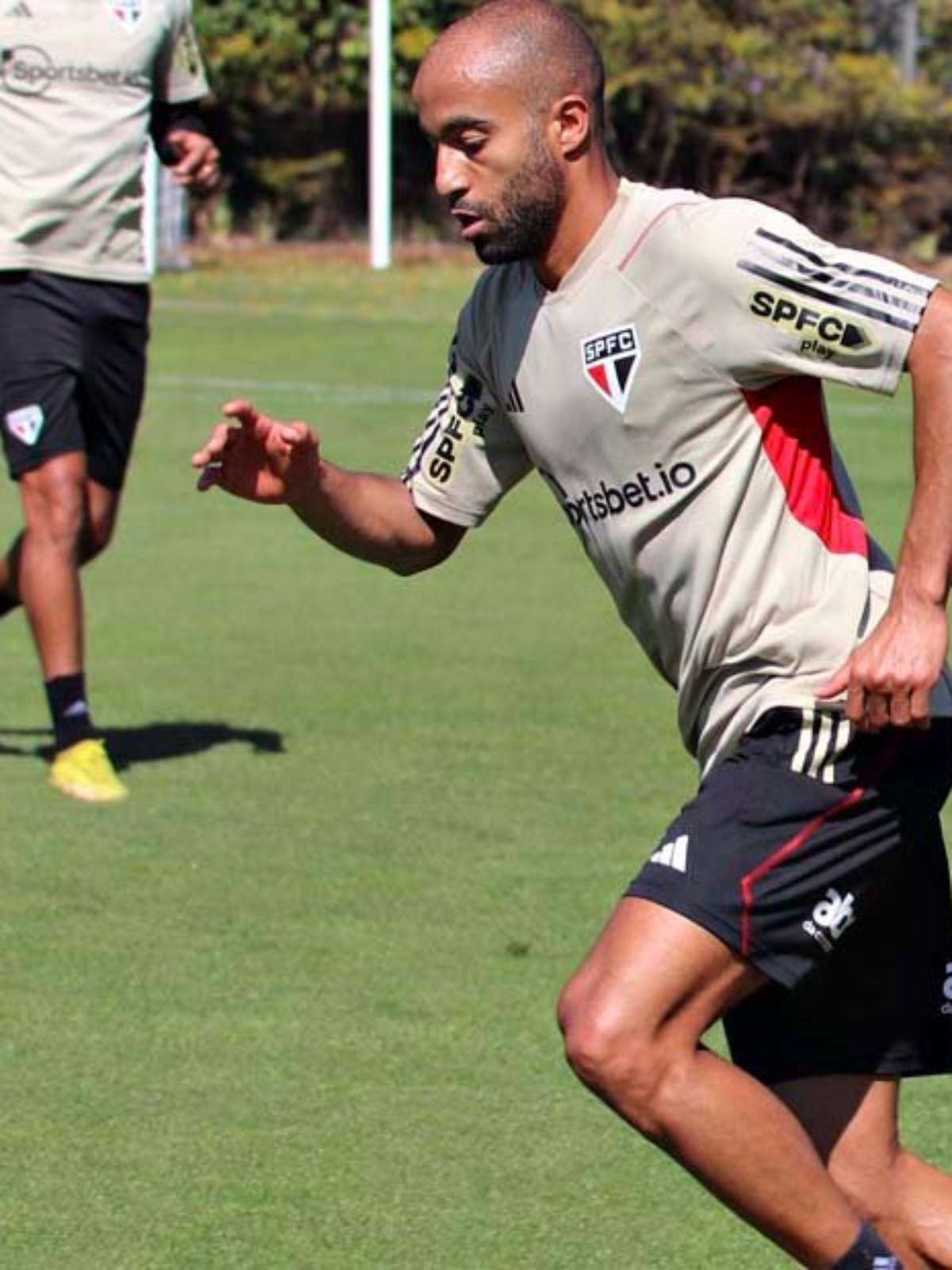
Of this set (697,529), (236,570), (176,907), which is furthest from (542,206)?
(236,570)

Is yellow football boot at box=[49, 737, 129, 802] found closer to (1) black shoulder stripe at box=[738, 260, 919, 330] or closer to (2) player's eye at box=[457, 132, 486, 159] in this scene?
(2) player's eye at box=[457, 132, 486, 159]

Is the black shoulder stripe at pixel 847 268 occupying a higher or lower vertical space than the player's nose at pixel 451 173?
lower

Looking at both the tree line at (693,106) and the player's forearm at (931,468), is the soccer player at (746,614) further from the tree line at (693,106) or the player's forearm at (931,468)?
the tree line at (693,106)

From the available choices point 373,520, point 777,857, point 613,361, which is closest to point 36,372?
point 373,520

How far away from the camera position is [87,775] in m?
8.52

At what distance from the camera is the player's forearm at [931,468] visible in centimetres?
436

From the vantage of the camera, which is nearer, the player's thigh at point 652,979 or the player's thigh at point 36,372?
the player's thigh at point 652,979

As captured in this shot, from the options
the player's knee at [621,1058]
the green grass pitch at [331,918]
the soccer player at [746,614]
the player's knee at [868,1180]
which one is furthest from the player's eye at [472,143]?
the green grass pitch at [331,918]

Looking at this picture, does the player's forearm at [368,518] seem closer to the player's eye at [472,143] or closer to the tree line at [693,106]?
the player's eye at [472,143]

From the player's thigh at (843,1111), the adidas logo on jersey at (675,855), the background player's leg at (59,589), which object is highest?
the adidas logo on jersey at (675,855)

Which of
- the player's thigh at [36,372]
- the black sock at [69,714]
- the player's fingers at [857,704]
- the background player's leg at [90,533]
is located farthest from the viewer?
the background player's leg at [90,533]

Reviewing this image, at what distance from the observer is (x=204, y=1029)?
6.33m

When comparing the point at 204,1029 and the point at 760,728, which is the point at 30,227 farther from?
the point at 760,728

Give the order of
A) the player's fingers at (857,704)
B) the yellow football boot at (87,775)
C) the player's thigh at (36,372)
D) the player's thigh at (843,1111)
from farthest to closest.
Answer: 1. the player's thigh at (36,372)
2. the yellow football boot at (87,775)
3. the player's thigh at (843,1111)
4. the player's fingers at (857,704)
